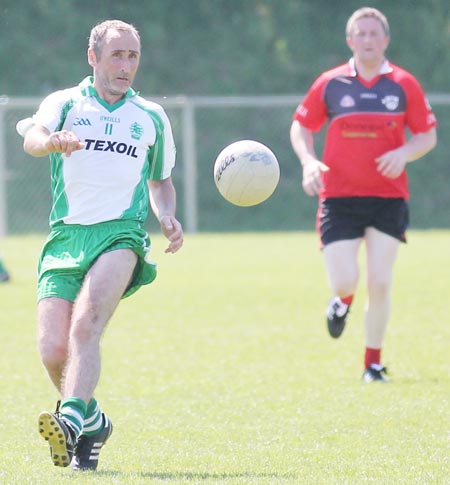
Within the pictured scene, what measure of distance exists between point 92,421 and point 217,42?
70.5ft

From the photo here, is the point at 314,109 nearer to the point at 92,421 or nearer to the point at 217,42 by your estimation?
the point at 92,421

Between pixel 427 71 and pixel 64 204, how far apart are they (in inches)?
813

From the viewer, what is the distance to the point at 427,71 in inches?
1006

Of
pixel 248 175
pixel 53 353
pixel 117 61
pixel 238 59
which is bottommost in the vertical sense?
pixel 53 353

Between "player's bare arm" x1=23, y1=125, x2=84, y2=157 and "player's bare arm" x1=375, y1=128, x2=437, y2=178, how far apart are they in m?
2.99

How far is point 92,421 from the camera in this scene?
558 centimetres

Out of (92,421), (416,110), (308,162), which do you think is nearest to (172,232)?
(92,421)

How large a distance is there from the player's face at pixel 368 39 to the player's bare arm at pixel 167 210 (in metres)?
2.58

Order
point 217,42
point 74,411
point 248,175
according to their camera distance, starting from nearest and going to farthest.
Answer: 1. point 74,411
2. point 248,175
3. point 217,42

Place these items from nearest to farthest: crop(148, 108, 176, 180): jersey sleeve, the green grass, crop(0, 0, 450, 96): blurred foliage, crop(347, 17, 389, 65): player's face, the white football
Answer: the green grass → crop(148, 108, 176, 180): jersey sleeve → the white football → crop(347, 17, 389, 65): player's face → crop(0, 0, 450, 96): blurred foliage

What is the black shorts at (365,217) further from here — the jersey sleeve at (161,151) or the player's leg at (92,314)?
the player's leg at (92,314)

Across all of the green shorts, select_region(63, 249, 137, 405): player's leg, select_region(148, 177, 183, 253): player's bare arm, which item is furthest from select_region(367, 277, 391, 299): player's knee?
select_region(63, 249, 137, 405): player's leg

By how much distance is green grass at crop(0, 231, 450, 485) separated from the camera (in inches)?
217

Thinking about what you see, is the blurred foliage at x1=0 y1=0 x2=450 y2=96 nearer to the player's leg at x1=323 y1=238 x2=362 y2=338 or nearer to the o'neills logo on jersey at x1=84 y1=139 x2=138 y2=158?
the player's leg at x1=323 y1=238 x2=362 y2=338
